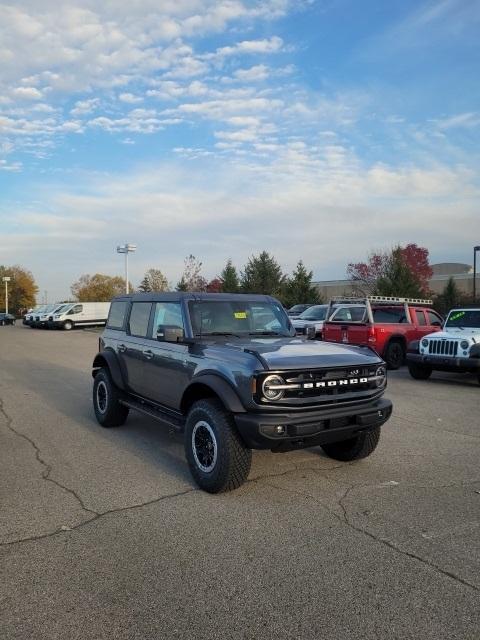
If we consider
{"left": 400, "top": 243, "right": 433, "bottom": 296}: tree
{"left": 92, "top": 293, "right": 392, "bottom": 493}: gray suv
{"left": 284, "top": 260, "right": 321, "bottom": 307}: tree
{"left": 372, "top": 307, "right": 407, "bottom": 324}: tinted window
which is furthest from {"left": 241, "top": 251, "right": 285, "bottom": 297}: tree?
{"left": 92, "top": 293, "right": 392, "bottom": 493}: gray suv

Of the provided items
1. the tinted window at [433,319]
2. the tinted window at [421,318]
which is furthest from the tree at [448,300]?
the tinted window at [421,318]

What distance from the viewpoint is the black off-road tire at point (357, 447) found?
5574 millimetres

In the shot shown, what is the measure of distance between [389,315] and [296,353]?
35.2ft

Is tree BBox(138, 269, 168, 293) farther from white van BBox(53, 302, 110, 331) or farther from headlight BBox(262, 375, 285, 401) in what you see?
headlight BBox(262, 375, 285, 401)

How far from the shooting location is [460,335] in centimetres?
1178

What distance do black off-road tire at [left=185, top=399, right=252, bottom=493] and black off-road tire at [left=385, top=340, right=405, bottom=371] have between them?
10.4m

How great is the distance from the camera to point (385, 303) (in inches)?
597

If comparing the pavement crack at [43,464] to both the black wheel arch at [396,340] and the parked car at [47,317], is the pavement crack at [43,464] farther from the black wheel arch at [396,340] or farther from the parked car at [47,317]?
the parked car at [47,317]

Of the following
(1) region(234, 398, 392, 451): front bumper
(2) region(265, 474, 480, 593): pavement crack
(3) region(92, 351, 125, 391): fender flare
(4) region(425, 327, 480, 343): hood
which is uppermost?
(4) region(425, 327, 480, 343): hood

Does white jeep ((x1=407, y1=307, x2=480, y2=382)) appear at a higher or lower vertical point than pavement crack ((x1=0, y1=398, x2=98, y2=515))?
higher

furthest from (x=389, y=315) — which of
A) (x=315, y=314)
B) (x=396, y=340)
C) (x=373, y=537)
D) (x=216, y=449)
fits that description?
(x=373, y=537)

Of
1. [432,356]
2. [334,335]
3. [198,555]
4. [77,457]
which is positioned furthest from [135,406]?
[334,335]

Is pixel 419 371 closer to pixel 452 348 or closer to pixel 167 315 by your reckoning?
pixel 452 348

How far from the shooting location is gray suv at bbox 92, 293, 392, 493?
459 cm
